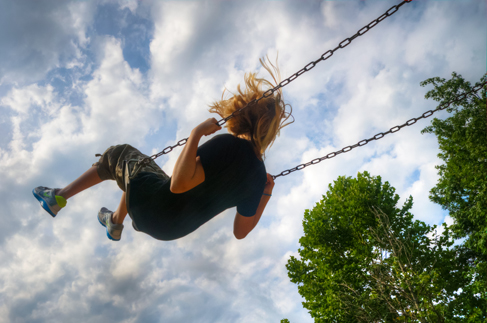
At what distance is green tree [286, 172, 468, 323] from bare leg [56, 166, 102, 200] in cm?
836

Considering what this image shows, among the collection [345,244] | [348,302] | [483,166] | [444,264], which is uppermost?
[483,166]

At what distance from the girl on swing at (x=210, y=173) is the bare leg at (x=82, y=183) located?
0.50 feet

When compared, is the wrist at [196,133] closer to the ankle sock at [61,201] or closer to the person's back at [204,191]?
the person's back at [204,191]

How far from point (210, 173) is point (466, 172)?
14.7 m

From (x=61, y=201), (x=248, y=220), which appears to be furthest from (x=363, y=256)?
(x=61, y=201)

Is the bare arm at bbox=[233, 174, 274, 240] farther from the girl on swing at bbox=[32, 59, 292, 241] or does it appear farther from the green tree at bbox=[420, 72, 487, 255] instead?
the green tree at bbox=[420, 72, 487, 255]

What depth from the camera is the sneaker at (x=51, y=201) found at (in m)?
2.99

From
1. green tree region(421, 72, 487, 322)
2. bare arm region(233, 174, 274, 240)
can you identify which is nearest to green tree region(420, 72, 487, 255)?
green tree region(421, 72, 487, 322)

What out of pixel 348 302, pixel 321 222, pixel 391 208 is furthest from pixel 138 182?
pixel 391 208

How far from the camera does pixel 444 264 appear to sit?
1127 centimetres

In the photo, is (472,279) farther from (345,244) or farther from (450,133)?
(450,133)

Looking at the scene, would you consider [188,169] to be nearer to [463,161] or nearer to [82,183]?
[82,183]

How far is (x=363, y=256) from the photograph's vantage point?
1117cm

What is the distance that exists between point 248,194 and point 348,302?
8.25 m
